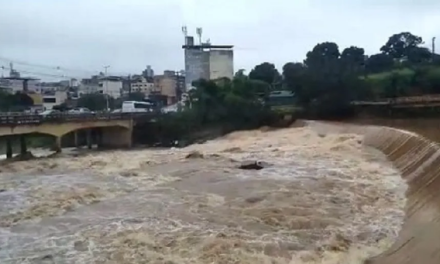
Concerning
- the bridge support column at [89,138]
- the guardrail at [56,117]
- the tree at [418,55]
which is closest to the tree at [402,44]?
the tree at [418,55]

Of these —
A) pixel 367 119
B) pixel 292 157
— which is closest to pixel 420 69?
pixel 367 119

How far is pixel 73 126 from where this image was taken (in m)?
35.8

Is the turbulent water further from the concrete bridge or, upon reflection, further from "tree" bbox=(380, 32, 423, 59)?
"tree" bbox=(380, 32, 423, 59)

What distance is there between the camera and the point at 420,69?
43.1 meters

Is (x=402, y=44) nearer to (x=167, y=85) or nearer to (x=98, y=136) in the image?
(x=98, y=136)

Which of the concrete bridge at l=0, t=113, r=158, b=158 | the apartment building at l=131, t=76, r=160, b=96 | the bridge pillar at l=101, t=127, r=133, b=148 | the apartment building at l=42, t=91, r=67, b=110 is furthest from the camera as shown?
the apartment building at l=131, t=76, r=160, b=96

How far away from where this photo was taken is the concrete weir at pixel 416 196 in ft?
32.8

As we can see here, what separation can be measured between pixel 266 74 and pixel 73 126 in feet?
92.3

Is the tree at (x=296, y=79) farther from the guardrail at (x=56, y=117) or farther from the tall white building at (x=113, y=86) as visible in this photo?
the tall white building at (x=113, y=86)

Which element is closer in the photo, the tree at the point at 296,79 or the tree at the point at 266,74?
the tree at the point at 296,79

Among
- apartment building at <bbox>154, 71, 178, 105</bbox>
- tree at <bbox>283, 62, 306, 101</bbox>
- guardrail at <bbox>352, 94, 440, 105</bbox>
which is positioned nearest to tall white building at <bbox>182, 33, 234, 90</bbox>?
apartment building at <bbox>154, 71, 178, 105</bbox>

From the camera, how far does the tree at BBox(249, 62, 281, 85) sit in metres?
58.3

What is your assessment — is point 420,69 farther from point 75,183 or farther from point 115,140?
point 75,183

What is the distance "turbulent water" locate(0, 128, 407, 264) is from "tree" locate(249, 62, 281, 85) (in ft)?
110
